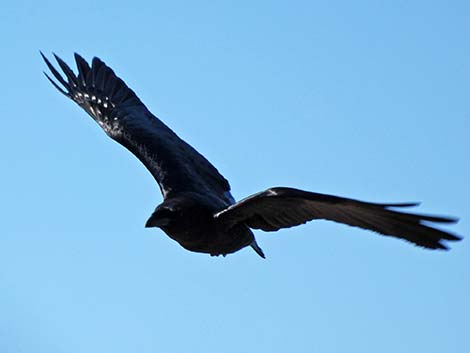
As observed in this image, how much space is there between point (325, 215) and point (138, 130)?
6.64 meters

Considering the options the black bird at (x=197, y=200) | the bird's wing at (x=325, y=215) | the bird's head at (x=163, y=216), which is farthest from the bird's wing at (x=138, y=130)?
the bird's wing at (x=325, y=215)

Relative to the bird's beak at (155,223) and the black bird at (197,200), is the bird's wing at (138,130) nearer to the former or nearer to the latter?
the black bird at (197,200)

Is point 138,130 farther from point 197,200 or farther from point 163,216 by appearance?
point 163,216

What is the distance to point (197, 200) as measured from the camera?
18.0m

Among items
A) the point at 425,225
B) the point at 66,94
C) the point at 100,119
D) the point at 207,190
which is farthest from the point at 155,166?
the point at 425,225

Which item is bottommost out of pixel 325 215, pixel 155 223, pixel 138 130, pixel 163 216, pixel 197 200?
pixel 155 223

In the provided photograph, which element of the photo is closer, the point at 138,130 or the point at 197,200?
the point at 197,200

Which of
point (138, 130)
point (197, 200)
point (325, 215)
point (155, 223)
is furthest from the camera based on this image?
point (138, 130)

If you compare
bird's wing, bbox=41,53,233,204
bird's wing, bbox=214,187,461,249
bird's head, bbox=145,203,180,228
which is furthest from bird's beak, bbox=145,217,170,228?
bird's wing, bbox=41,53,233,204

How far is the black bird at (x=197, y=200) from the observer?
49.3 feet

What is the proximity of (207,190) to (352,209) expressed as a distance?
14.9 ft

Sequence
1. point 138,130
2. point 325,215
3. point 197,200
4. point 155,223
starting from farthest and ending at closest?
point 138,130 → point 197,200 → point 155,223 → point 325,215

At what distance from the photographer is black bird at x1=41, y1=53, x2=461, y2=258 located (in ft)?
49.3

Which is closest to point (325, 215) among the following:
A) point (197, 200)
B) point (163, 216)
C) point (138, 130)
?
point (163, 216)
